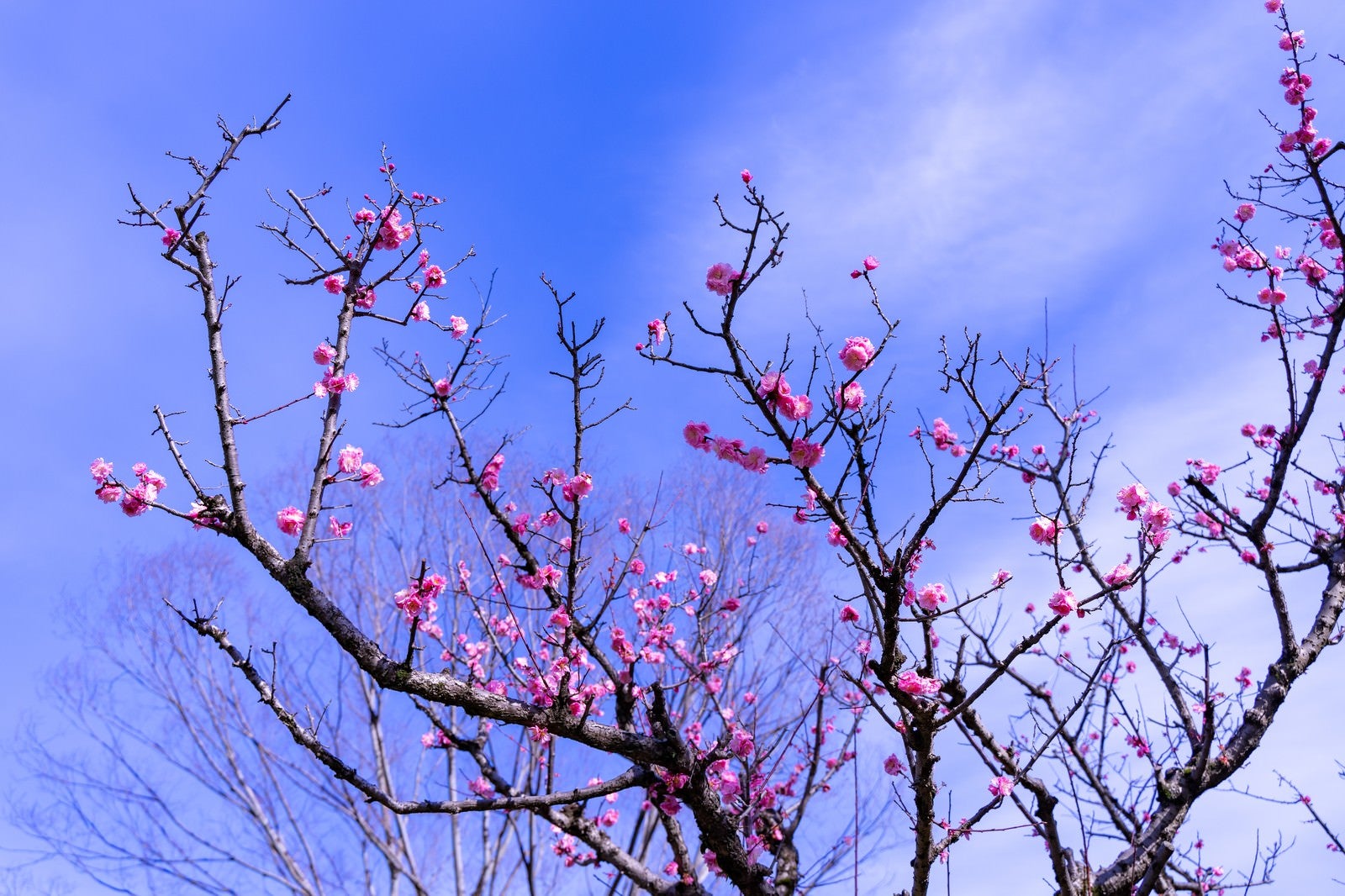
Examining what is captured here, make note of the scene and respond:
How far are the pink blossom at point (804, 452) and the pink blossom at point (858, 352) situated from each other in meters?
0.31

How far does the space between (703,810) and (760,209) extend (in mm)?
2936

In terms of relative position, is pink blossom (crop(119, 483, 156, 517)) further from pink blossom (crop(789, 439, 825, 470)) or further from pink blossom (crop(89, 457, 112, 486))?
pink blossom (crop(789, 439, 825, 470))

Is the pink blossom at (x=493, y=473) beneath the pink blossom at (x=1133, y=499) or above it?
above

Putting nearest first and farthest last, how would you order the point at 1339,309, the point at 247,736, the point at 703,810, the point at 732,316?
the point at 732,316 < the point at 703,810 < the point at 1339,309 < the point at 247,736

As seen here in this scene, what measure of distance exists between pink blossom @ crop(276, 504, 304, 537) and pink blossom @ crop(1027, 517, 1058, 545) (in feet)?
10.3

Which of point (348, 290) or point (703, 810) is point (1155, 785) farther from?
point (348, 290)

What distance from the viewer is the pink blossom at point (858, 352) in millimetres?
3092

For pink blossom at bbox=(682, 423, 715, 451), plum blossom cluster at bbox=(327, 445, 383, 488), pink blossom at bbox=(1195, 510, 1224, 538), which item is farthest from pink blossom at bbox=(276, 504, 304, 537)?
pink blossom at bbox=(1195, 510, 1224, 538)

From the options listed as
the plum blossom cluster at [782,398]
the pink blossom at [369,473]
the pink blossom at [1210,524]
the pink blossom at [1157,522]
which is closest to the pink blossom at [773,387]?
the plum blossom cluster at [782,398]

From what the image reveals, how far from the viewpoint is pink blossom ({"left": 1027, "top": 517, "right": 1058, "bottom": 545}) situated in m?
3.32

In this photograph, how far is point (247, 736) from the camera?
24.8ft

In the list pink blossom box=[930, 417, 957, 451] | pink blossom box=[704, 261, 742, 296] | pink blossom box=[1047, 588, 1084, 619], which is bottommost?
pink blossom box=[1047, 588, 1084, 619]

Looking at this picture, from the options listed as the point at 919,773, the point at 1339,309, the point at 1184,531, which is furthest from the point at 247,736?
the point at 1339,309

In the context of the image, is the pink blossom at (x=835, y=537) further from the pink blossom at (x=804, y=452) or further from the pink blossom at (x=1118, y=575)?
the pink blossom at (x=1118, y=575)
